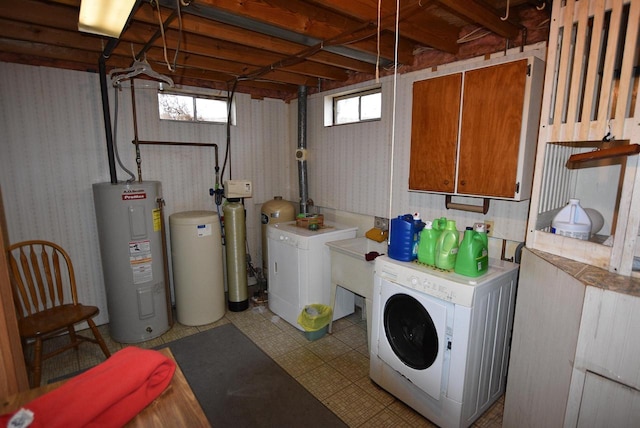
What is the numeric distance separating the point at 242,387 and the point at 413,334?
1.27m

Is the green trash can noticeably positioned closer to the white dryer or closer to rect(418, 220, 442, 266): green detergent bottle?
the white dryer

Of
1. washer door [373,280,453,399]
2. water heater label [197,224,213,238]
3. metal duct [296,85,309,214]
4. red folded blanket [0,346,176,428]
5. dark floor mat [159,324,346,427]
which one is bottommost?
dark floor mat [159,324,346,427]

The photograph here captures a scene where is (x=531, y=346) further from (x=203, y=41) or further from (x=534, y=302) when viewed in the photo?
(x=203, y=41)

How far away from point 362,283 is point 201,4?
2.15 meters

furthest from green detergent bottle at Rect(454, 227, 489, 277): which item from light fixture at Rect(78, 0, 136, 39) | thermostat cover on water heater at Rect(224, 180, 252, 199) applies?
thermostat cover on water heater at Rect(224, 180, 252, 199)

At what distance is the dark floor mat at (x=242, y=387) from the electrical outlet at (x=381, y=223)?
151cm

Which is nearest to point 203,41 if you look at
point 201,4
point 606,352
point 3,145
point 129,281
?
point 201,4

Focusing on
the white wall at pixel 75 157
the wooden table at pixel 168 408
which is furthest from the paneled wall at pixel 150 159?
the wooden table at pixel 168 408

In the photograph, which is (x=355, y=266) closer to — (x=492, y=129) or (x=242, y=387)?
(x=242, y=387)

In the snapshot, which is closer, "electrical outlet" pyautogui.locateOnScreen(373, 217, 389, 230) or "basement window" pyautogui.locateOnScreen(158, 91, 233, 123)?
"electrical outlet" pyautogui.locateOnScreen(373, 217, 389, 230)

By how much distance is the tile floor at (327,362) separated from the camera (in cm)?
205

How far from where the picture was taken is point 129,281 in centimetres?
276

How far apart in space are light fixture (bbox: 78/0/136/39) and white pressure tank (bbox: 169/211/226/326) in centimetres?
165

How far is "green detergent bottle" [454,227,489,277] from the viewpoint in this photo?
178cm
